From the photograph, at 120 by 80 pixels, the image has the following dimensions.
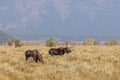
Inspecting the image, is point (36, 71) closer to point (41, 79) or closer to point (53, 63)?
point (41, 79)

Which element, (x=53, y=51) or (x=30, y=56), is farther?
(x=53, y=51)

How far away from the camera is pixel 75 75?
1366 centimetres

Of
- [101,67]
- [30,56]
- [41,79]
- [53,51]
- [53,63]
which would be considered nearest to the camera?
[41,79]

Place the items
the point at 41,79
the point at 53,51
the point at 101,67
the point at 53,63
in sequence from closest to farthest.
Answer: the point at 41,79
the point at 101,67
the point at 53,63
the point at 53,51

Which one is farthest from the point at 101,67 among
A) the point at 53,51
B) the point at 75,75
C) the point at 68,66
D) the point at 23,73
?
the point at 53,51

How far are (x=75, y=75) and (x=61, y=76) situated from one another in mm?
566

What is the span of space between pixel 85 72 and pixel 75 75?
2.59 feet

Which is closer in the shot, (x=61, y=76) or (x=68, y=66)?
(x=61, y=76)

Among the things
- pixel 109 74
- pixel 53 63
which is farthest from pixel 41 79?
pixel 53 63

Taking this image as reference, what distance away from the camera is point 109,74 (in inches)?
548

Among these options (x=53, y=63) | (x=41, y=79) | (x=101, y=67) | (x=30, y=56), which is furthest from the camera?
(x=30, y=56)

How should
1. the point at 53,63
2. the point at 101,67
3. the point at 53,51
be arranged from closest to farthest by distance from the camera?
the point at 101,67 < the point at 53,63 < the point at 53,51

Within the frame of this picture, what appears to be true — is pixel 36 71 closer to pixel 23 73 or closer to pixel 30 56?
pixel 23 73

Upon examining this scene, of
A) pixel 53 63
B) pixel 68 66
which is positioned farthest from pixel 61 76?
pixel 53 63
